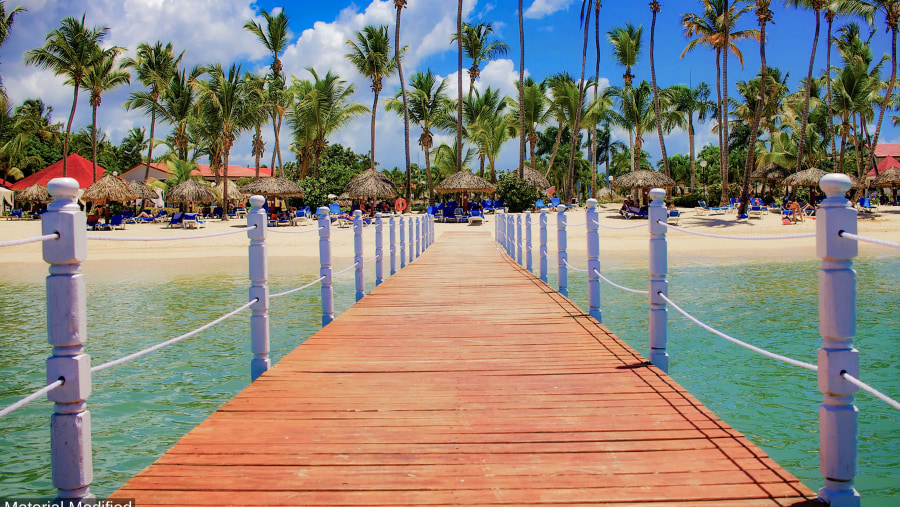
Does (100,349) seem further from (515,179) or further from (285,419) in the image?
(515,179)

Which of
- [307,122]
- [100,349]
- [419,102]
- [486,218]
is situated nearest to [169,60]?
[307,122]

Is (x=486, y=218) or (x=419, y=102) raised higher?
(x=419, y=102)

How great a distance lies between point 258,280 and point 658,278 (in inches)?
104

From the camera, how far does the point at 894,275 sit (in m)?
14.6

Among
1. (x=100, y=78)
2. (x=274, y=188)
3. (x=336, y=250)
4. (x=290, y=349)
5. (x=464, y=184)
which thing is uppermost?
(x=100, y=78)

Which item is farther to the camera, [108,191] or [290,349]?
[108,191]

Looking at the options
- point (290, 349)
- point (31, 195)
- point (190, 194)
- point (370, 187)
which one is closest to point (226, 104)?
point (190, 194)

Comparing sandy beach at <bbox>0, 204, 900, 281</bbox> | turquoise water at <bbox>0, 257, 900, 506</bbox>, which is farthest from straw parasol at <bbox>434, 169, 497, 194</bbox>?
turquoise water at <bbox>0, 257, 900, 506</bbox>

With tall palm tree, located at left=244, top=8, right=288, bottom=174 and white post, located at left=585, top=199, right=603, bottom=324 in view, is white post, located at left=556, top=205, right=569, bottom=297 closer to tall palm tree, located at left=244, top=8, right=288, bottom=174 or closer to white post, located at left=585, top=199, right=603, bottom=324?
white post, located at left=585, top=199, right=603, bottom=324

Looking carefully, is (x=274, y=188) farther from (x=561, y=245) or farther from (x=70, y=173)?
(x=561, y=245)

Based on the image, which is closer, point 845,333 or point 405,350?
point 845,333

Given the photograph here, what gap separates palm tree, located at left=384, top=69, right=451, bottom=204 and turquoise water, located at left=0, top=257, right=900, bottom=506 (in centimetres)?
2735

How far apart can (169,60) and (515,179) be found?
24466 millimetres

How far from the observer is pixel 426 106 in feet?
132
